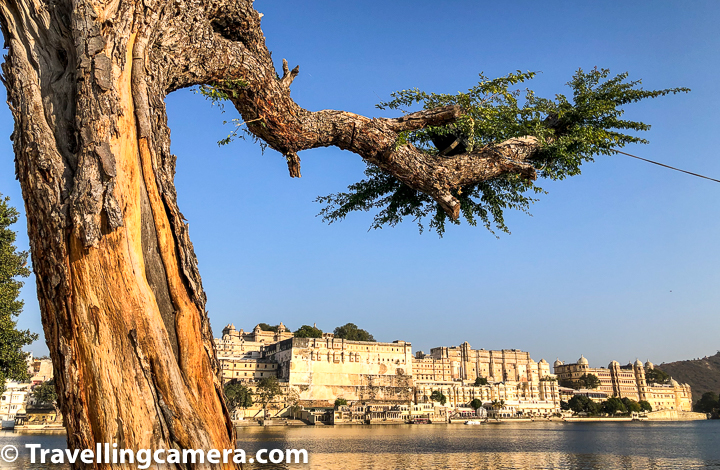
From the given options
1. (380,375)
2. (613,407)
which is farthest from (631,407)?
(380,375)

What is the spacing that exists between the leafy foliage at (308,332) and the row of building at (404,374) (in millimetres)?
2831

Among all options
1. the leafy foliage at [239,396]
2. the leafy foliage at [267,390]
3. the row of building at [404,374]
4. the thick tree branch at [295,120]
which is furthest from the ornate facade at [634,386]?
the thick tree branch at [295,120]

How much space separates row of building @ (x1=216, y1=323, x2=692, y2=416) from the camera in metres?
74.0

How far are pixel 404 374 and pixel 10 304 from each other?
7031 centimetres

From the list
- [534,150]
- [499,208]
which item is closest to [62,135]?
[534,150]

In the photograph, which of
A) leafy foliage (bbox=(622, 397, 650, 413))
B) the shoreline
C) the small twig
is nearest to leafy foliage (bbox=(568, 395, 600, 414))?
the shoreline

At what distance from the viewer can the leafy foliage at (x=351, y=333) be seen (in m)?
93.9

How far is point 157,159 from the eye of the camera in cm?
252

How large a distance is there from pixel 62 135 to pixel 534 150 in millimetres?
3705

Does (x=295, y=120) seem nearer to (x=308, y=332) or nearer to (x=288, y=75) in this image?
(x=288, y=75)

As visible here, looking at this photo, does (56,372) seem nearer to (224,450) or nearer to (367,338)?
(224,450)

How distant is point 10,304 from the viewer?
14.0 metres

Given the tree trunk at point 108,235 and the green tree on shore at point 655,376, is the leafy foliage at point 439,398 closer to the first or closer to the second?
the green tree on shore at point 655,376

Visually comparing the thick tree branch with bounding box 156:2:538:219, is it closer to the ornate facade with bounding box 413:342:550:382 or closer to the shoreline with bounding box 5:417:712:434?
the shoreline with bounding box 5:417:712:434
